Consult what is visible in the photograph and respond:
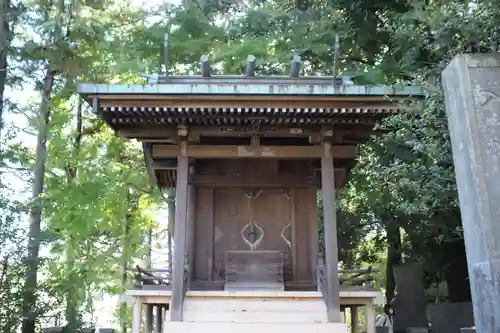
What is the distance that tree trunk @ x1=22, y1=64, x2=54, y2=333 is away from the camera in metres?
12.5

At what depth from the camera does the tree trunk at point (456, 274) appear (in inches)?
556

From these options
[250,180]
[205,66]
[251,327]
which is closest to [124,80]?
[250,180]

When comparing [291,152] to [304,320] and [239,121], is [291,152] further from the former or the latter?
[304,320]

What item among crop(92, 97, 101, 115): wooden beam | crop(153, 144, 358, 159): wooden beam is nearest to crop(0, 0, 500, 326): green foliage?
crop(153, 144, 358, 159): wooden beam

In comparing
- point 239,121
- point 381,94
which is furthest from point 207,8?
point 381,94

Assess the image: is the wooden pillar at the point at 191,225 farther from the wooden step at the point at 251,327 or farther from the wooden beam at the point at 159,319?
the wooden beam at the point at 159,319

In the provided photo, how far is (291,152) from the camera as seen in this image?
8.77m

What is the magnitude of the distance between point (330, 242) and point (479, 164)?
3.83 m

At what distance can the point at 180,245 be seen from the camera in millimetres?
8039

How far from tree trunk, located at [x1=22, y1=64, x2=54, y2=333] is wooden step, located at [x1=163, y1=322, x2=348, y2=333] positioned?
6485mm

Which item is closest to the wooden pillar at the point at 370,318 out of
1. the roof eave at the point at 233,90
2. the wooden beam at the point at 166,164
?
the roof eave at the point at 233,90

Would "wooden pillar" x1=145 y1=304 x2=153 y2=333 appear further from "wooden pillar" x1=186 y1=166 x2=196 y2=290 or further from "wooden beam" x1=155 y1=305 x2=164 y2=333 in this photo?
"wooden pillar" x1=186 y1=166 x2=196 y2=290

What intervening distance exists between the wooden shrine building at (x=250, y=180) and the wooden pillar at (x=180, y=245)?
0.06 feet

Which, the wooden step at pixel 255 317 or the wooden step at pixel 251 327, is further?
the wooden step at pixel 255 317
